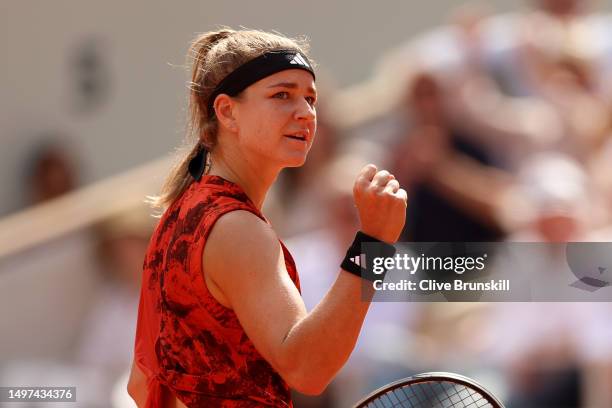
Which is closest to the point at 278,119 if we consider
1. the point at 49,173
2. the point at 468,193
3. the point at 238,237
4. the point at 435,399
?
the point at 238,237

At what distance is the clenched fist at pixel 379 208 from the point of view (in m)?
2.45

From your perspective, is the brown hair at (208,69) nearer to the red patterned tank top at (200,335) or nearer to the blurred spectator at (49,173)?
the red patterned tank top at (200,335)

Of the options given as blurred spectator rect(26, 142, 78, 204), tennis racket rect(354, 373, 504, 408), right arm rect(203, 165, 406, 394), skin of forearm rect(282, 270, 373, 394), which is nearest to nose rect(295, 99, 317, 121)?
right arm rect(203, 165, 406, 394)

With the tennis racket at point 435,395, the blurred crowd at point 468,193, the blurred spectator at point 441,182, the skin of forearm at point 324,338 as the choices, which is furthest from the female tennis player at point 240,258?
the blurred spectator at point 441,182

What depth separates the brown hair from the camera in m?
2.79

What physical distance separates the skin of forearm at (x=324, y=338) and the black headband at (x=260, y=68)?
56cm

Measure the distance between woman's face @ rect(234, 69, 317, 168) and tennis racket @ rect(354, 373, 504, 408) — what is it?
507mm

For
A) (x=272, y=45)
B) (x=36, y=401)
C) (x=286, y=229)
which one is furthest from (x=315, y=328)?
(x=286, y=229)

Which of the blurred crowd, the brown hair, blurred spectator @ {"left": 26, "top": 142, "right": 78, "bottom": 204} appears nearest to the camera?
the brown hair

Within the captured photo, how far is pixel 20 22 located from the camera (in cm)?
705

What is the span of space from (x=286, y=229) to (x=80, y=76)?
5.32 ft

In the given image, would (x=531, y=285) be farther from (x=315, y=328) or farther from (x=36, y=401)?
(x=315, y=328)

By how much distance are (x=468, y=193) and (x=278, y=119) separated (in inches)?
137

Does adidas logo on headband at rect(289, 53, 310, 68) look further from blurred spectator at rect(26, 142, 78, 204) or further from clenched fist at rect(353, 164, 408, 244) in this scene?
blurred spectator at rect(26, 142, 78, 204)
